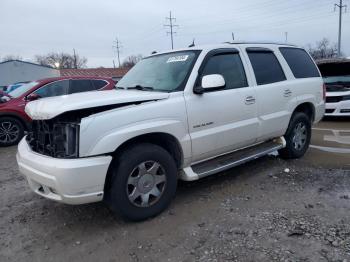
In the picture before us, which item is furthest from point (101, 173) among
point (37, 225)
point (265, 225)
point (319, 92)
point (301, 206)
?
point (319, 92)

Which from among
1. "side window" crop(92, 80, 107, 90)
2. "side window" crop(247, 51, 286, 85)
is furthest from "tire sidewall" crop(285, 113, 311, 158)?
"side window" crop(92, 80, 107, 90)

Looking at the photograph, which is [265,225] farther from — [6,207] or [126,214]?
[6,207]

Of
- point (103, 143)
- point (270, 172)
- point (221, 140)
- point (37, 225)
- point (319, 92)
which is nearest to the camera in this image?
point (103, 143)

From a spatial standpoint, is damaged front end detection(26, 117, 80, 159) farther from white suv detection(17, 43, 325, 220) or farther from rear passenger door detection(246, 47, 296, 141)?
rear passenger door detection(246, 47, 296, 141)

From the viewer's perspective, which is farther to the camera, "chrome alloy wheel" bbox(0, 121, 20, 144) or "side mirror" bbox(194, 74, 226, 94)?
"chrome alloy wheel" bbox(0, 121, 20, 144)

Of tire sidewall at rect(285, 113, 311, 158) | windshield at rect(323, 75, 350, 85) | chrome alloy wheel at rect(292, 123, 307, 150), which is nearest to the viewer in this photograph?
tire sidewall at rect(285, 113, 311, 158)

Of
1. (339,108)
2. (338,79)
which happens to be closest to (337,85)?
(338,79)

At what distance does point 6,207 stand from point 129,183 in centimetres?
196

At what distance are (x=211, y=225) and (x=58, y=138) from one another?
182cm

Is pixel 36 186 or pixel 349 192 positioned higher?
pixel 36 186

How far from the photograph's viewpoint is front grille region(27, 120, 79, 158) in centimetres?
316

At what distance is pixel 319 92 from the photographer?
5.98 m

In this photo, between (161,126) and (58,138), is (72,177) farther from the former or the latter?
(161,126)

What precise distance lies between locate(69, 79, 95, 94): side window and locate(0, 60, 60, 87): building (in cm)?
3058
